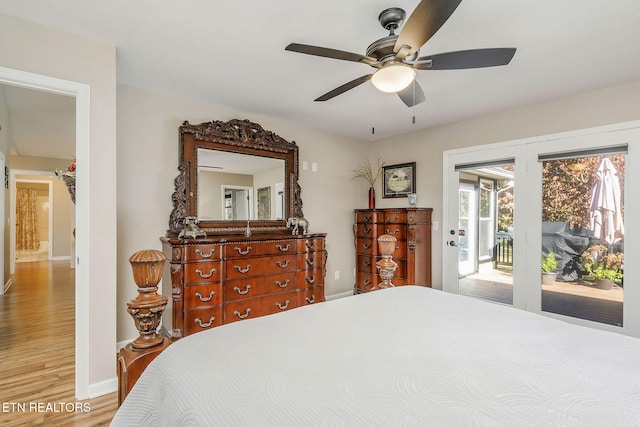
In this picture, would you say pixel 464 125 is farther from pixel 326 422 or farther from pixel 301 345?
pixel 326 422

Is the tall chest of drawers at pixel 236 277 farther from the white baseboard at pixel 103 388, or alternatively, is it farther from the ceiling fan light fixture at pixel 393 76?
the ceiling fan light fixture at pixel 393 76

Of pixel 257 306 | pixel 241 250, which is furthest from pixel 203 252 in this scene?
pixel 257 306

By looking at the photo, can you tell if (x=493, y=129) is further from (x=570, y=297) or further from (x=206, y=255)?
(x=206, y=255)

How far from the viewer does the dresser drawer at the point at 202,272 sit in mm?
2585

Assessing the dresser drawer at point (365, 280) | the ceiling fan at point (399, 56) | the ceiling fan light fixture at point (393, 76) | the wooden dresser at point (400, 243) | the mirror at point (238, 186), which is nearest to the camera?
the ceiling fan at point (399, 56)

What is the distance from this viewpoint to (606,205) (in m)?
2.92

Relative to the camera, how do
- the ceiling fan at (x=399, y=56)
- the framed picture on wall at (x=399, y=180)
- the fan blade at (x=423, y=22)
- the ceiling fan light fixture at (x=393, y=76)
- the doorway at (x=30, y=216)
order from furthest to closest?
the doorway at (x=30, y=216) → the framed picture on wall at (x=399, y=180) → the ceiling fan light fixture at (x=393, y=76) → the ceiling fan at (x=399, y=56) → the fan blade at (x=423, y=22)

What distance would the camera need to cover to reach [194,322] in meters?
2.61

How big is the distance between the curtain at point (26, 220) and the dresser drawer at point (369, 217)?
10.0 m

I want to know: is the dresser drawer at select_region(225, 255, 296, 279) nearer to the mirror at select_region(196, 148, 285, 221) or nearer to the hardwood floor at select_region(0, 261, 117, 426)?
the mirror at select_region(196, 148, 285, 221)

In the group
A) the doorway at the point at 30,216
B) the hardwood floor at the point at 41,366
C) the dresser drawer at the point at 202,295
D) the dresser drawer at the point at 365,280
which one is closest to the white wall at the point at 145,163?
the hardwood floor at the point at 41,366

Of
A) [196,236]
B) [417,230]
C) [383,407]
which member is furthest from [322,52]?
[417,230]

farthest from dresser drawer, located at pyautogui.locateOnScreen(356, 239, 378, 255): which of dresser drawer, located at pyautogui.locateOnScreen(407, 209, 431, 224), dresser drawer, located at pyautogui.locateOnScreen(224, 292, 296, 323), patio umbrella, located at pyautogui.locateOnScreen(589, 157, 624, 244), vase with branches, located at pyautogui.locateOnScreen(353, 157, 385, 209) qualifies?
patio umbrella, located at pyautogui.locateOnScreen(589, 157, 624, 244)

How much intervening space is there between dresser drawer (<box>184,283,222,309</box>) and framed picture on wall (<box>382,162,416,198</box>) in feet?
9.38
